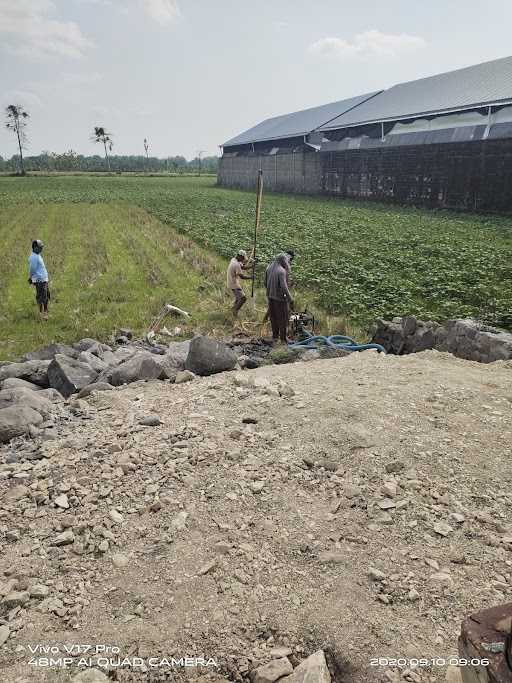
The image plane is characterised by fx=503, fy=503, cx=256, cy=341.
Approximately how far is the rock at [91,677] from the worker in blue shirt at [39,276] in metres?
8.28

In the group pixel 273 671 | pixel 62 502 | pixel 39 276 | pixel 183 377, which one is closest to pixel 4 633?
pixel 62 502

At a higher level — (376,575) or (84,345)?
(376,575)

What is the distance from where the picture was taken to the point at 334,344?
7.91 meters

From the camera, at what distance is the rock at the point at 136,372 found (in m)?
6.64

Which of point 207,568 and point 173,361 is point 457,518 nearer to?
point 207,568

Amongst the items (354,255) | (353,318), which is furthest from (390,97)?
(353,318)

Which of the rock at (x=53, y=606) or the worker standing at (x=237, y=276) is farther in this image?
the worker standing at (x=237, y=276)

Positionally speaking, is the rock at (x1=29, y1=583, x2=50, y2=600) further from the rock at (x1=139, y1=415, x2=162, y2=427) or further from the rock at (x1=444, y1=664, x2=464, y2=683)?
the rock at (x1=444, y1=664, x2=464, y2=683)

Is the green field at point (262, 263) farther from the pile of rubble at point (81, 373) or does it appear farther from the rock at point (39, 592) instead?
the rock at point (39, 592)

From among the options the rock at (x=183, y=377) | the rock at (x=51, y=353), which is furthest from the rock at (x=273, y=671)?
the rock at (x=51, y=353)

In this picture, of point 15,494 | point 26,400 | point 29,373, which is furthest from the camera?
point 29,373

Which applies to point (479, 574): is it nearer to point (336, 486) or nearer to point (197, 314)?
point (336, 486)

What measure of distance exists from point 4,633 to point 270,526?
1791 mm

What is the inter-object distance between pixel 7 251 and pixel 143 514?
16257 millimetres
